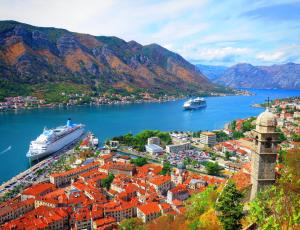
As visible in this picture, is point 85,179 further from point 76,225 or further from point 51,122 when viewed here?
point 51,122

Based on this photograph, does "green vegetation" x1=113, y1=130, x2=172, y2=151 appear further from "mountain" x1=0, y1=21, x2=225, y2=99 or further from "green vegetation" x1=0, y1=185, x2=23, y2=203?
"mountain" x1=0, y1=21, x2=225, y2=99

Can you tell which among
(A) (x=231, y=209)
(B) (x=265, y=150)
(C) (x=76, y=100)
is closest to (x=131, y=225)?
(A) (x=231, y=209)

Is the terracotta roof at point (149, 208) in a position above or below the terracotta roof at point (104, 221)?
above

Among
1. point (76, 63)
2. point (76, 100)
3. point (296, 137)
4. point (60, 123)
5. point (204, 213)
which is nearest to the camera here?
point (204, 213)

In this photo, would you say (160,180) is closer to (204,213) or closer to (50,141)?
(204,213)

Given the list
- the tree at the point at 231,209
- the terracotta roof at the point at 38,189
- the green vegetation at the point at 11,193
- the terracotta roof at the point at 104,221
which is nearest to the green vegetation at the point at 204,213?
the tree at the point at 231,209

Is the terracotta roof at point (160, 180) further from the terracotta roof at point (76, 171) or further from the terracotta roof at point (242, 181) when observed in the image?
the terracotta roof at point (242, 181)
